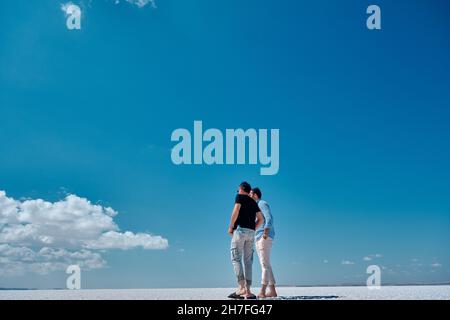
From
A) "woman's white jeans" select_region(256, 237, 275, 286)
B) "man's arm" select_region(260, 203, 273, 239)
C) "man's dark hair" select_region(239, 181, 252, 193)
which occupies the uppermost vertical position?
"man's dark hair" select_region(239, 181, 252, 193)

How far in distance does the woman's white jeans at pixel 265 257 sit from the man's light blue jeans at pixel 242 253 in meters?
0.50

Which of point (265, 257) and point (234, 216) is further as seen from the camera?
point (265, 257)

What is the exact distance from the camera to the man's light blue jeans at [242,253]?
944 cm

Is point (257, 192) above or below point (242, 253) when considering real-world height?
above

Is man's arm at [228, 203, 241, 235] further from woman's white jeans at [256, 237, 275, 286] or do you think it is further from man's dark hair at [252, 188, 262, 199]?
woman's white jeans at [256, 237, 275, 286]

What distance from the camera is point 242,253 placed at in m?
9.50

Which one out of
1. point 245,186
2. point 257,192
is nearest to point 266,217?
point 257,192

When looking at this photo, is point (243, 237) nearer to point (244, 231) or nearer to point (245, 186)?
point (244, 231)

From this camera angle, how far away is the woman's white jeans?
10008 mm

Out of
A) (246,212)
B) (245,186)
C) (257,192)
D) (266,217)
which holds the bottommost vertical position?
(266,217)

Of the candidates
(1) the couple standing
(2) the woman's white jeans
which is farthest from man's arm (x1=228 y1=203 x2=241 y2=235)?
(2) the woman's white jeans

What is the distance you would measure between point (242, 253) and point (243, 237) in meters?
0.32
